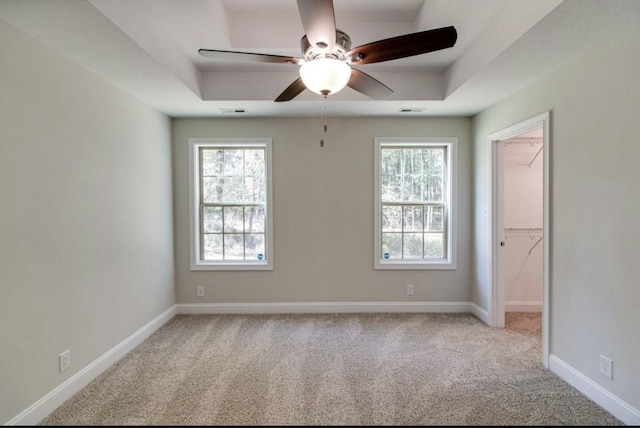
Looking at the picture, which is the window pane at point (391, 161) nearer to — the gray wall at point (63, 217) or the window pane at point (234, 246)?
the window pane at point (234, 246)

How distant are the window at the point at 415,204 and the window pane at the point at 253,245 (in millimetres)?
1501

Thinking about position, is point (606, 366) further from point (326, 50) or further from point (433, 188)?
point (326, 50)

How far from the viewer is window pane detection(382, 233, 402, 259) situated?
3873 mm

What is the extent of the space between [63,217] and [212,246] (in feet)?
6.04

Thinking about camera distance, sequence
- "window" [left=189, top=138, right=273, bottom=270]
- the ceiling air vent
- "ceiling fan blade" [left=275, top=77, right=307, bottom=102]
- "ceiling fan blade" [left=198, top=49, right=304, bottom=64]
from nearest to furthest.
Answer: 1. "ceiling fan blade" [left=198, top=49, right=304, bottom=64]
2. "ceiling fan blade" [left=275, top=77, right=307, bottom=102]
3. the ceiling air vent
4. "window" [left=189, top=138, right=273, bottom=270]

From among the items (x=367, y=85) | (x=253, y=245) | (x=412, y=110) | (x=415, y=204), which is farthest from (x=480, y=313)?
(x=367, y=85)

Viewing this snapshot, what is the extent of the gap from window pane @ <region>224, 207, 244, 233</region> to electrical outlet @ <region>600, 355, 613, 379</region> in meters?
3.46

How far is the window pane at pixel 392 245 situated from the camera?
387 centimetres

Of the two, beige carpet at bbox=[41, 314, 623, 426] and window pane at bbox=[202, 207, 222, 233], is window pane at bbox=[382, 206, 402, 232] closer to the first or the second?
beige carpet at bbox=[41, 314, 623, 426]

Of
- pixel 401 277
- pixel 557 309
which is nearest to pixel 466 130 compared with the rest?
pixel 401 277

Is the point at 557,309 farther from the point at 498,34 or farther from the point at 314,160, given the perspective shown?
the point at 314,160

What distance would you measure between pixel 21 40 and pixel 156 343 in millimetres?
2558

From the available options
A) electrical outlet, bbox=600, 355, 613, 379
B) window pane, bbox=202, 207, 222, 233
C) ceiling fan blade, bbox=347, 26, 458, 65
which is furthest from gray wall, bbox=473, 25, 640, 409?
window pane, bbox=202, 207, 222, 233

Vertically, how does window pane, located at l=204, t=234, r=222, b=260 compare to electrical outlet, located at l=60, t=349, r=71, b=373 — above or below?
above
